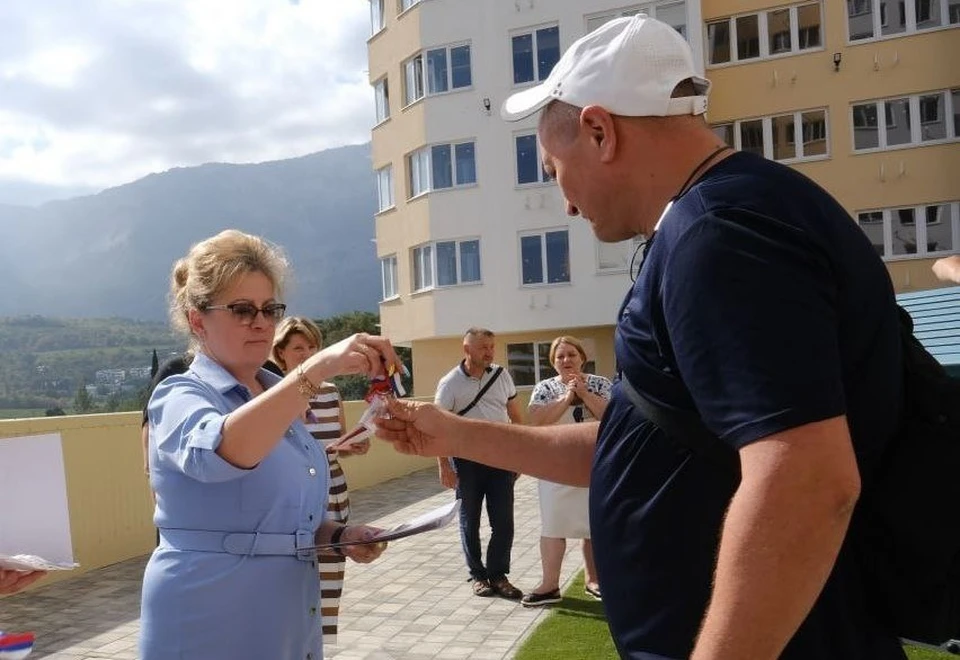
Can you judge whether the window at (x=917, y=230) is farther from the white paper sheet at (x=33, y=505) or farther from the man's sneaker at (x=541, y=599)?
the white paper sheet at (x=33, y=505)

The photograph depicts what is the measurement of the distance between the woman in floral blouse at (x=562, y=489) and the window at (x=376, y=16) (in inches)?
1230

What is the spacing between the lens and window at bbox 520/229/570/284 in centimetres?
3112

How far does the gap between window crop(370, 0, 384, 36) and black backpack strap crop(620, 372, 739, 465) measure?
3689cm

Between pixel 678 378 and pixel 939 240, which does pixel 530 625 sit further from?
pixel 939 240

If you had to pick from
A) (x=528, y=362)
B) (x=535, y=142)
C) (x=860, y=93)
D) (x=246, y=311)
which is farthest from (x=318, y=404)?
(x=860, y=93)

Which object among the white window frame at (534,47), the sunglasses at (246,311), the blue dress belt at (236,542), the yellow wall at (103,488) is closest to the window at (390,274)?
the white window frame at (534,47)

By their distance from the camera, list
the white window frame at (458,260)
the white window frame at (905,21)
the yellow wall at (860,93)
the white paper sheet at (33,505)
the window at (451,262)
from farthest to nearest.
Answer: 1. the window at (451,262)
2. the white window frame at (458,260)
3. the yellow wall at (860,93)
4. the white window frame at (905,21)
5. the white paper sheet at (33,505)

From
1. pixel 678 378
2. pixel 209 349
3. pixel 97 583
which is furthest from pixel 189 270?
pixel 97 583

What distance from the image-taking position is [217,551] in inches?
103

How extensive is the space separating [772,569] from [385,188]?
116 feet

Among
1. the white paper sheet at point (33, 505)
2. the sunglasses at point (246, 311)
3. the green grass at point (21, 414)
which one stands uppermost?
the sunglasses at point (246, 311)

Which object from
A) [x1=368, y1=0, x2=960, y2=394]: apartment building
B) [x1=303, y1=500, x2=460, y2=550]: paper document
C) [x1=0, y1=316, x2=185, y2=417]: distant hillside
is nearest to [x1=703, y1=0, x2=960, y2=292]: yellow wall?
[x1=368, y1=0, x2=960, y2=394]: apartment building

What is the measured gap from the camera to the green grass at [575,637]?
19.8ft

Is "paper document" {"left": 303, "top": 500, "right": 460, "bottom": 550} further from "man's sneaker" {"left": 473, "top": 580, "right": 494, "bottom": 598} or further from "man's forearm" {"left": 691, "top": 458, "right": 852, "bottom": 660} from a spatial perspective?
"man's sneaker" {"left": 473, "top": 580, "right": 494, "bottom": 598}
